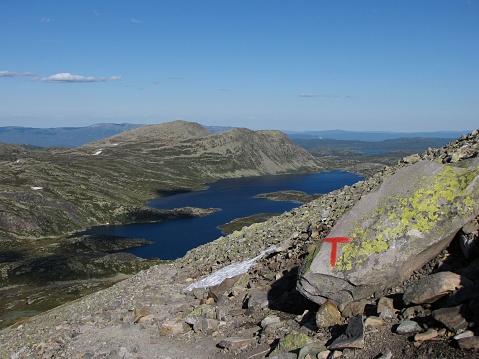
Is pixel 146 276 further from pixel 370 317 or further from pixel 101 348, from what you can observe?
pixel 370 317

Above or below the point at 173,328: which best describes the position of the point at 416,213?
above

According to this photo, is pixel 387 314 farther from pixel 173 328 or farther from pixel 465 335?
pixel 173 328

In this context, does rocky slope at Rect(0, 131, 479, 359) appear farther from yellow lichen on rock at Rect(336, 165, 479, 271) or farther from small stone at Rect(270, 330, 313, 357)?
yellow lichen on rock at Rect(336, 165, 479, 271)

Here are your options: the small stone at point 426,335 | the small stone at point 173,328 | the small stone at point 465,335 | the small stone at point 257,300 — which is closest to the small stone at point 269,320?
the small stone at point 257,300

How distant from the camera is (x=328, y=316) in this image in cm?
1516

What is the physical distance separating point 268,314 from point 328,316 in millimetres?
4278

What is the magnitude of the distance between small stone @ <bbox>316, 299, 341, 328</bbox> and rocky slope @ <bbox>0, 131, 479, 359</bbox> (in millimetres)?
38

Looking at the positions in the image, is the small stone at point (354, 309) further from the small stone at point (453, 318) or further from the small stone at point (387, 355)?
the small stone at point (453, 318)

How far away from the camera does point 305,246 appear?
921 inches

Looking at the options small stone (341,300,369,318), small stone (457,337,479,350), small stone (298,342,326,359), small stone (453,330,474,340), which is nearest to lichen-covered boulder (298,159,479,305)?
small stone (341,300,369,318)

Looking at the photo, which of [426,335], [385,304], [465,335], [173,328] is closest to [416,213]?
[385,304]

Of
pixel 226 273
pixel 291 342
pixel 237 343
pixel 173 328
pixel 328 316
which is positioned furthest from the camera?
pixel 226 273

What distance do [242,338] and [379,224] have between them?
742 centimetres

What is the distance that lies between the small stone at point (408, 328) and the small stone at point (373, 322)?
74 cm
